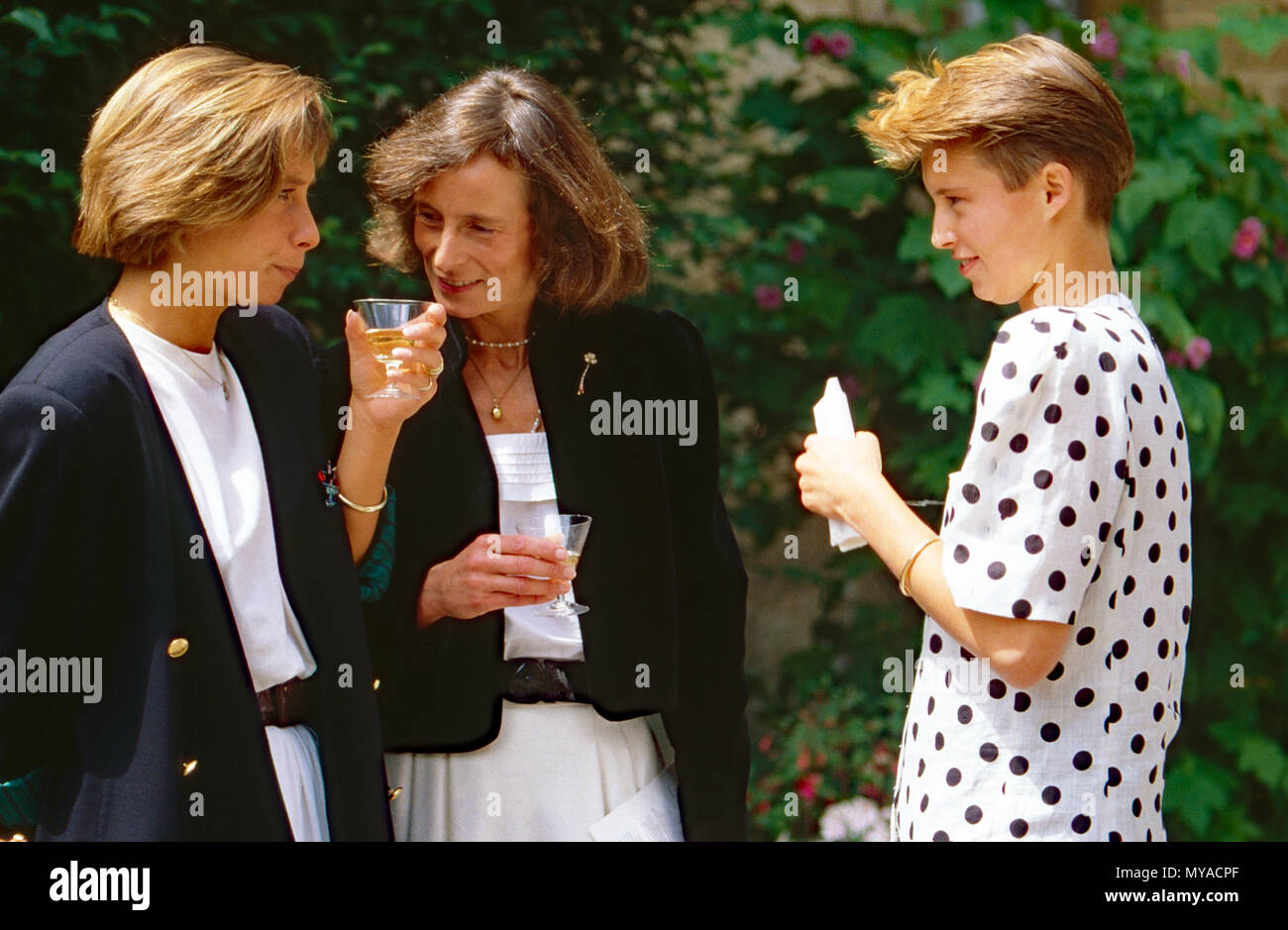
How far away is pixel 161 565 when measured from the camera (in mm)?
2027

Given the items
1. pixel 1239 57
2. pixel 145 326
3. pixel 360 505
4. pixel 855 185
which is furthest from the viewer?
pixel 1239 57

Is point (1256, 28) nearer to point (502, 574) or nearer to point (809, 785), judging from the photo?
point (809, 785)

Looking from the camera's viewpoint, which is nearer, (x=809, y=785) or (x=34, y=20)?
(x=34, y=20)

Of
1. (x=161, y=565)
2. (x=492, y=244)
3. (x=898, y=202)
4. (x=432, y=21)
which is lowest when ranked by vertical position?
(x=161, y=565)

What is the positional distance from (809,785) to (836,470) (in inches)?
97.0

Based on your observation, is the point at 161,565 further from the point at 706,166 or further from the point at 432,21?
the point at 706,166

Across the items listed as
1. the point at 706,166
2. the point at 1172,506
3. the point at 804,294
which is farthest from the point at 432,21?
the point at 1172,506

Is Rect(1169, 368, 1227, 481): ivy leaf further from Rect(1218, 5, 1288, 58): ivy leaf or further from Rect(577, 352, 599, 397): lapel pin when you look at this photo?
Rect(577, 352, 599, 397): lapel pin

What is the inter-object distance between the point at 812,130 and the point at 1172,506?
8.94 feet

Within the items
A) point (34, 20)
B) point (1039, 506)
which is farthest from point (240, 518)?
point (34, 20)

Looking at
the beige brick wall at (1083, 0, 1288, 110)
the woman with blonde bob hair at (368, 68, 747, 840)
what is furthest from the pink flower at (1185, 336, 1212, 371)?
the woman with blonde bob hair at (368, 68, 747, 840)

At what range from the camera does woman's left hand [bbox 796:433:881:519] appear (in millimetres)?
2078

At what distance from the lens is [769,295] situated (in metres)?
4.45

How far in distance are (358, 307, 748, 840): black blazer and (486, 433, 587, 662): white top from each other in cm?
2
